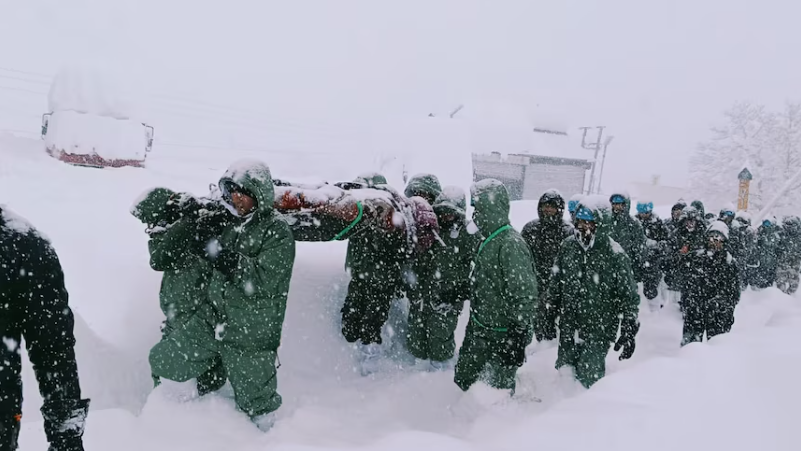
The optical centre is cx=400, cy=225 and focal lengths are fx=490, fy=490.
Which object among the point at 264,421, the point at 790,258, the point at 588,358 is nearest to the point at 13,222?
the point at 264,421

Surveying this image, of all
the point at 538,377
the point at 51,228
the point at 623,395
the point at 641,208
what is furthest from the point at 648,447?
A: the point at 641,208

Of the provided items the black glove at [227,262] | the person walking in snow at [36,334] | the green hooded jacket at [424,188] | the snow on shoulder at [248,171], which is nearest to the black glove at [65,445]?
the person walking in snow at [36,334]

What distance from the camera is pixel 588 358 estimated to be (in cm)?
438

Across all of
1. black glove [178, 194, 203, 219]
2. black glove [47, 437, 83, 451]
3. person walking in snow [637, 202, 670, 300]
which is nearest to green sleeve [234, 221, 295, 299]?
black glove [178, 194, 203, 219]

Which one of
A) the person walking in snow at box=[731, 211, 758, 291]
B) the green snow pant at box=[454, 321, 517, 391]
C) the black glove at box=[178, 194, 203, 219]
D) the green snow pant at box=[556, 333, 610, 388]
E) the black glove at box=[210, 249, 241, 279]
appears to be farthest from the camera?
A: the person walking in snow at box=[731, 211, 758, 291]

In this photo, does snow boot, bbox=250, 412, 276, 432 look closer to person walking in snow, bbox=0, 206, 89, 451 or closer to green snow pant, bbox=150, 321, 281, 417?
green snow pant, bbox=150, 321, 281, 417

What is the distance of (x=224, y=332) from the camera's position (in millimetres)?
3387

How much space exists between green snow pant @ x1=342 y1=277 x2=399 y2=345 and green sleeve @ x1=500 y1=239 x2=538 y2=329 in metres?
1.55

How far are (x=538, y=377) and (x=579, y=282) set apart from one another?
3.95 feet

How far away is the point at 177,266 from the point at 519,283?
259cm

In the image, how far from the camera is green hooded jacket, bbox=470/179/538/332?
381 centimetres

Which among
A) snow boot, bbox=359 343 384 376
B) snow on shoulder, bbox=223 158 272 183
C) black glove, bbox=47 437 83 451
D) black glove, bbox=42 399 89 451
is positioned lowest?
snow boot, bbox=359 343 384 376

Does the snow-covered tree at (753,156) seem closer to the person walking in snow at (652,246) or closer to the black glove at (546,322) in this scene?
the person walking in snow at (652,246)

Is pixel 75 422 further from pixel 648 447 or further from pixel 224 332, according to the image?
pixel 648 447
